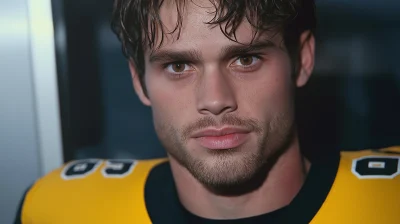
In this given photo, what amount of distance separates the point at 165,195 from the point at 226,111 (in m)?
0.26

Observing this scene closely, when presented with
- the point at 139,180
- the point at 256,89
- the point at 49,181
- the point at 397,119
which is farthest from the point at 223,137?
the point at 397,119

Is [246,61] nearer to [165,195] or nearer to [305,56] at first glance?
[305,56]

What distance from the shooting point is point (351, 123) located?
122 centimetres

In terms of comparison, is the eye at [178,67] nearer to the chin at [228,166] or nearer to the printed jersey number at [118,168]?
the chin at [228,166]

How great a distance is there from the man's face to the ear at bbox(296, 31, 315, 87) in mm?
70

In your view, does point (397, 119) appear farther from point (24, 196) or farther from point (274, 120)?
point (24, 196)

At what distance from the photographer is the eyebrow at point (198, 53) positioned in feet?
2.74

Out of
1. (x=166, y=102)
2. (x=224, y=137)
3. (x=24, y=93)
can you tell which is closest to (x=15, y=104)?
(x=24, y=93)

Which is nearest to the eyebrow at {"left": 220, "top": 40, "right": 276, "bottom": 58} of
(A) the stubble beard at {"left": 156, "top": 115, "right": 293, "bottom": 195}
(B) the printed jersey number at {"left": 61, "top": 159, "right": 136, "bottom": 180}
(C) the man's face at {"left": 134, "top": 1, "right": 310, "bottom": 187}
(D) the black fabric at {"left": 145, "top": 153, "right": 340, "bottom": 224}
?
(C) the man's face at {"left": 134, "top": 1, "right": 310, "bottom": 187}

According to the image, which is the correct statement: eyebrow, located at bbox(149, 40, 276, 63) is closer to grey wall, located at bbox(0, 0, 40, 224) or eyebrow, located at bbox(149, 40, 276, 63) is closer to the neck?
the neck

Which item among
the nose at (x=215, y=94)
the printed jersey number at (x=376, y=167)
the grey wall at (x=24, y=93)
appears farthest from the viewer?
the grey wall at (x=24, y=93)

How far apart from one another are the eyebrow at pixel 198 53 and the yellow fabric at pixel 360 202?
0.87ft

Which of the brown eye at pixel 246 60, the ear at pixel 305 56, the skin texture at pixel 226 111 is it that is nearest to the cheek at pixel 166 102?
the skin texture at pixel 226 111

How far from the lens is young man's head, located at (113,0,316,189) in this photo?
2.73 feet
